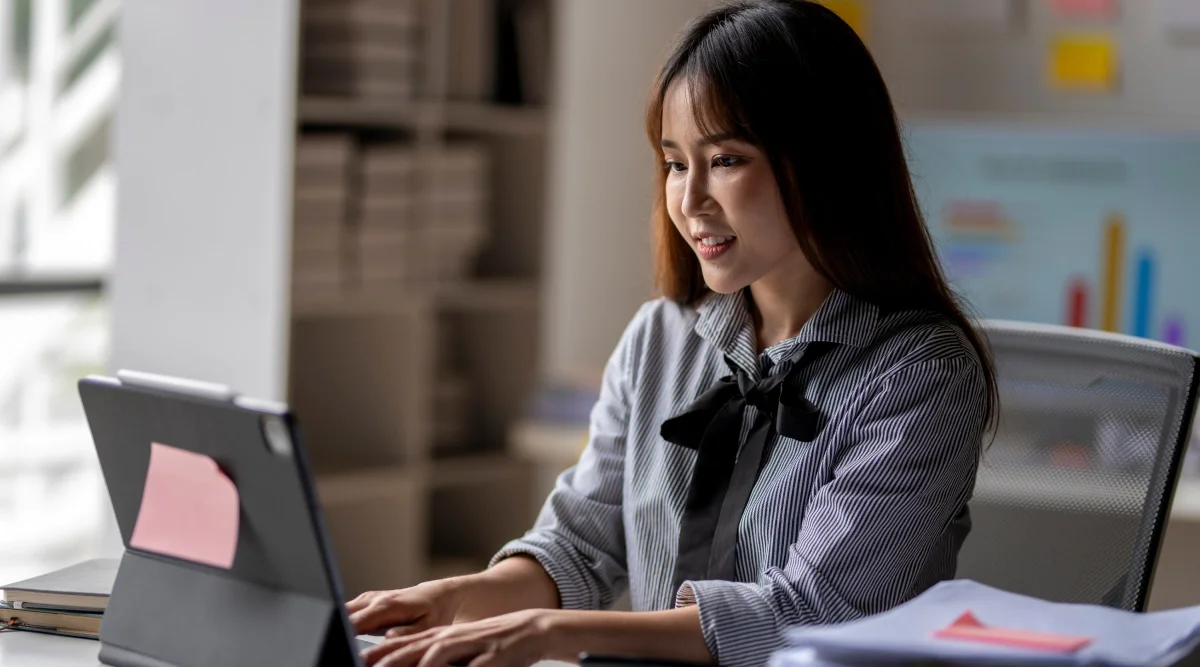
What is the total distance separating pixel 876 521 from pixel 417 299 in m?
2.03

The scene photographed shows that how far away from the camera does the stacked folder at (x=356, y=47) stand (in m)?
3.07

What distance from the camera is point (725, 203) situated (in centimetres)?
145

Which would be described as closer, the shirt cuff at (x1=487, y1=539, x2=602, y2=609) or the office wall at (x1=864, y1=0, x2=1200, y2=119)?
the shirt cuff at (x1=487, y1=539, x2=602, y2=609)

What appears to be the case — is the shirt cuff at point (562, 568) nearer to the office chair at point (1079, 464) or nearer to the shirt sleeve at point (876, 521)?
the shirt sleeve at point (876, 521)

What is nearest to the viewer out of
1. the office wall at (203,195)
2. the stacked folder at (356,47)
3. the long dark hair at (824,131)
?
the long dark hair at (824,131)

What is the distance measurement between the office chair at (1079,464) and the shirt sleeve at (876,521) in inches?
7.5

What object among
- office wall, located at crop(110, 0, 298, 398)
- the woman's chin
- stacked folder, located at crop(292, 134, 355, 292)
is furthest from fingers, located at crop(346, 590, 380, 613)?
stacked folder, located at crop(292, 134, 355, 292)

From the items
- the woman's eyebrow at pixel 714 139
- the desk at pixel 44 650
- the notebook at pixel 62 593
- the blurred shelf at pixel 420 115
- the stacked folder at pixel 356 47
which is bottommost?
the desk at pixel 44 650

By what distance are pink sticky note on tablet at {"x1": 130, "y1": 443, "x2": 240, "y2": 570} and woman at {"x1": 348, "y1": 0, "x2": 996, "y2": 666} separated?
0.21 meters

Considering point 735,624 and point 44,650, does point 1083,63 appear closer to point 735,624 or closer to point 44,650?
point 735,624

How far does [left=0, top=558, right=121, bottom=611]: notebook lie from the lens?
1.35 meters

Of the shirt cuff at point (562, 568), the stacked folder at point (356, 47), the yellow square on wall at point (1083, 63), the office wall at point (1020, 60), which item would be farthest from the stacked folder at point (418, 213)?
the shirt cuff at point (562, 568)

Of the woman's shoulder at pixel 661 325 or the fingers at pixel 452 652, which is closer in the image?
the fingers at pixel 452 652

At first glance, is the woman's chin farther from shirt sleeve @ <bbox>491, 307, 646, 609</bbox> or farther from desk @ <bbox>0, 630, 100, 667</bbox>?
desk @ <bbox>0, 630, 100, 667</bbox>
